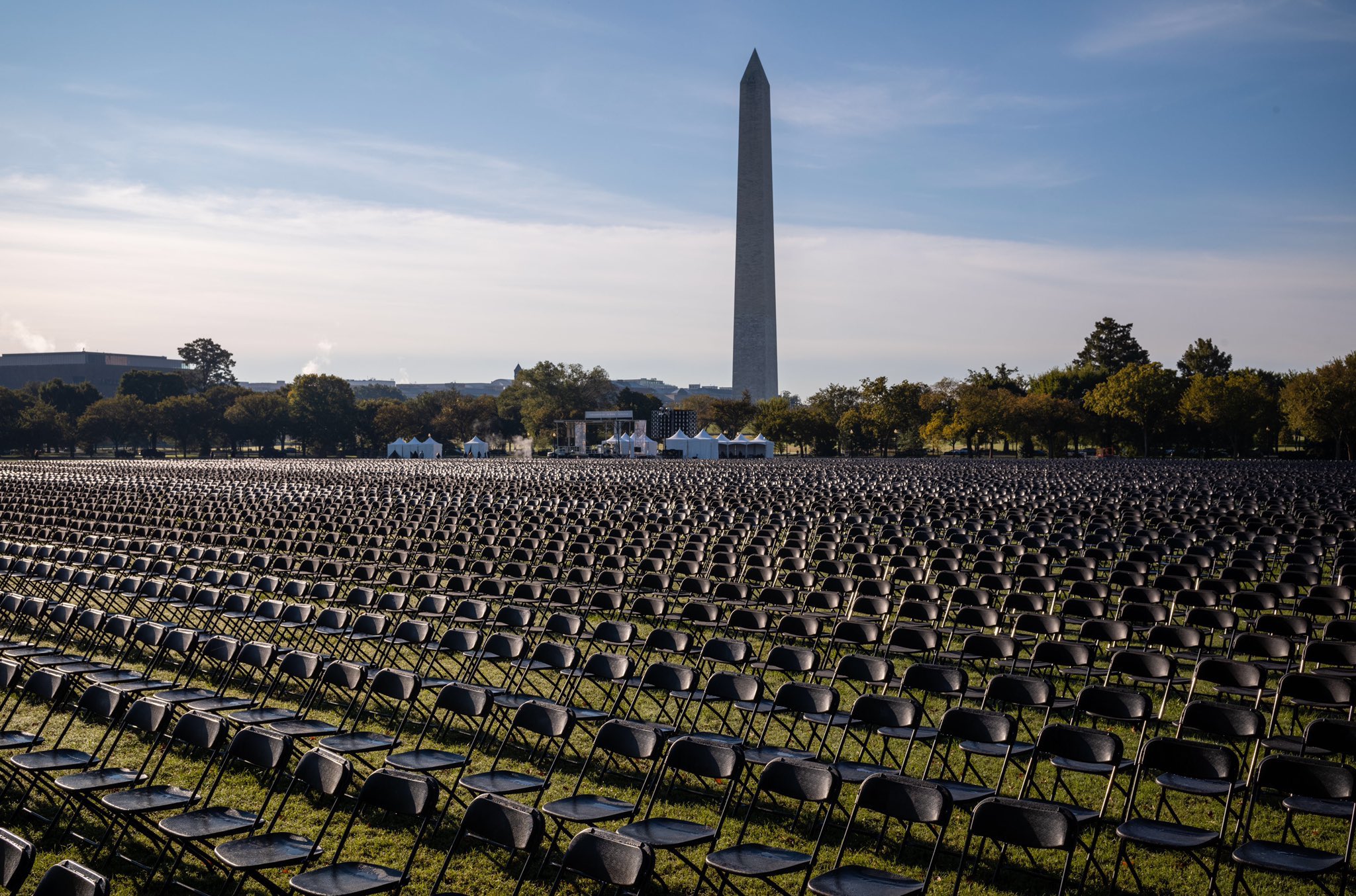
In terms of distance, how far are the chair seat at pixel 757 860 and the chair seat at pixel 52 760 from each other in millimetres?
3503

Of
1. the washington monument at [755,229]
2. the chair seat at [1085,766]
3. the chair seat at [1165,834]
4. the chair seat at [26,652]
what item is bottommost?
the chair seat at [26,652]

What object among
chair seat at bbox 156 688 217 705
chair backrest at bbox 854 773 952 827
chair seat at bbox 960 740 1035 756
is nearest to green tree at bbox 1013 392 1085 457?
chair seat at bbox 960 740 1035 756

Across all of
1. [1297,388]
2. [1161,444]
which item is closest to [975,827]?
[1297,388]

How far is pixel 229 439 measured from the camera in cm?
8800

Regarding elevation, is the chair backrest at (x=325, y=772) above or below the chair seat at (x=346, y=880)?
above

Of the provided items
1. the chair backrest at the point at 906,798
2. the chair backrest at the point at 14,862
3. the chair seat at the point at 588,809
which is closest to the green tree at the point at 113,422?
the chair seat at the point at 588,809

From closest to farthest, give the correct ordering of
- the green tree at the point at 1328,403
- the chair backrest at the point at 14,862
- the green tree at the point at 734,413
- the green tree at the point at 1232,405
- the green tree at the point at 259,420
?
1. the chair backrest at the point at 14,862
2. the green tree at the point at 1328,403
3. the green tree at the point at 1232,405
4. the green tree at the point at 259,420
5. the green tree at the point at 734,413

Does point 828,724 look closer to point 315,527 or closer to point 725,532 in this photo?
point 725,532

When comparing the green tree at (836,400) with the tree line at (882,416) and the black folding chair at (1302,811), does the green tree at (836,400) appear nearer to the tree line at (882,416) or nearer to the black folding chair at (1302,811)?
the tree line at (882,416)

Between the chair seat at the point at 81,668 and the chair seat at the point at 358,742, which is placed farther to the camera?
the chair seat at the point at 81,668

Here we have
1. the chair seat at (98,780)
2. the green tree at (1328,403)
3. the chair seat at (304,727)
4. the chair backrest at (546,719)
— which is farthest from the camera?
the green tree at (1328,403)

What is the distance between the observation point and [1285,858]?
430 centimetres

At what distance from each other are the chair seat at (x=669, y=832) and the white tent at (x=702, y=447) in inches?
2399

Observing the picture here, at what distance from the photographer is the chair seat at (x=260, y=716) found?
20.5 feet
